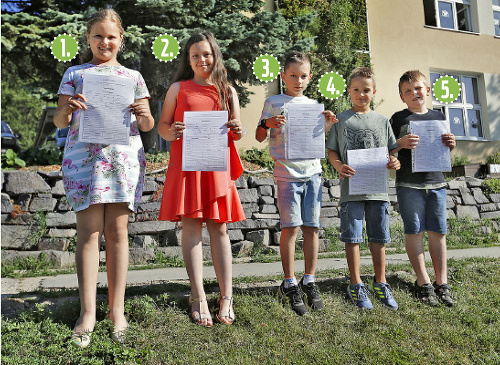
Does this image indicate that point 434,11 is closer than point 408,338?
No

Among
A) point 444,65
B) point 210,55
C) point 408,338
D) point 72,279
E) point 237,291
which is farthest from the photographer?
point 444,65

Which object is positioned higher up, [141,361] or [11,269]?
[11,269]

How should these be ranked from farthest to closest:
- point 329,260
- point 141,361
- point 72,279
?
1. point 329,260
2. point 72,279
3. point 141,361

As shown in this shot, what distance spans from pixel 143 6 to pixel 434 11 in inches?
361

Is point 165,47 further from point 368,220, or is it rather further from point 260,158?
point 368,220

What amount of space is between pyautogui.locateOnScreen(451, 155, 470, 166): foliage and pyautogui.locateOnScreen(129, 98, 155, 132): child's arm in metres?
9.59

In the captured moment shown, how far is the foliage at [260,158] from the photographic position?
830 centimetres

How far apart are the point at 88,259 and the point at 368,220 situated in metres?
2.13

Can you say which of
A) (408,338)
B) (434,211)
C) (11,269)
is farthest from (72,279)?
(434,211)

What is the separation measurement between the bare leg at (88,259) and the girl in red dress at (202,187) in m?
0.47

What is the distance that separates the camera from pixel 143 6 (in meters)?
6.88

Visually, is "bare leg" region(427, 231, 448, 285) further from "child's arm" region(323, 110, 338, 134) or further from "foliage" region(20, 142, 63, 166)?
"foliage" region(20, 142, 63, 166)

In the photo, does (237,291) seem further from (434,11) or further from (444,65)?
(434,11)

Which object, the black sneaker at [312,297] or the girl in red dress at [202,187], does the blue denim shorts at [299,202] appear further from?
the black sneaker at [312,297]
